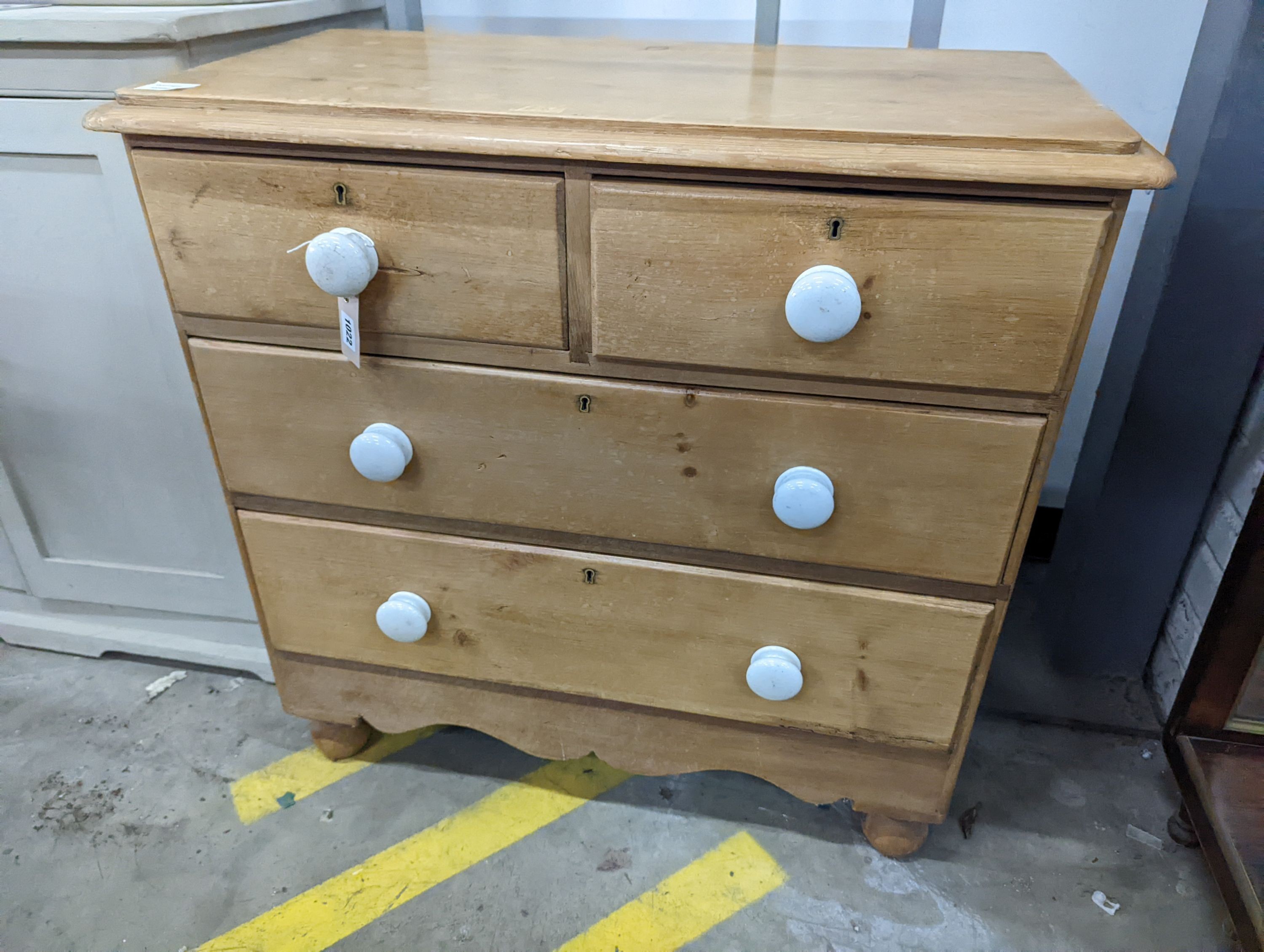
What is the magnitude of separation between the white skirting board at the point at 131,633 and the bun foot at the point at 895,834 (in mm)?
923

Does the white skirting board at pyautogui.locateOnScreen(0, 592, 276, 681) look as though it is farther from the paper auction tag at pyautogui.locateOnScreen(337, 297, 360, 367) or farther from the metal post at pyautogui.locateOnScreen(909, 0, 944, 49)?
the metal post at pyautogui.locateOnScreen(909, 0, 944, 49)

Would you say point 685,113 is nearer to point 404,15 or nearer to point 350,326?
point 350,326

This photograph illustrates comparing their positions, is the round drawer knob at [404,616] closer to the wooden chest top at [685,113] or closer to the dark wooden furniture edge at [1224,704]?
the wooden chest top at [685,113]

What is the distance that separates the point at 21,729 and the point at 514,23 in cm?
130

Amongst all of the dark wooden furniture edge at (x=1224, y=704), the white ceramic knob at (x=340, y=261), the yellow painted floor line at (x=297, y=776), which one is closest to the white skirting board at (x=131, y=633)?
the yellow painted floor line at (x=297, y=776)

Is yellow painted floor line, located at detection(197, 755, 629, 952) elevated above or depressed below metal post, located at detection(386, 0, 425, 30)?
below

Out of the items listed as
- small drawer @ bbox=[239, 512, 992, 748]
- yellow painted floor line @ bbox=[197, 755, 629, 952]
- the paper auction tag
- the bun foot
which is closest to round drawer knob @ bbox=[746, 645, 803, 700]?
small drawer @ bbox=[239, 512, 992, 748]

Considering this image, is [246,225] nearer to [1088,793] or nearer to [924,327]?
[924,327]

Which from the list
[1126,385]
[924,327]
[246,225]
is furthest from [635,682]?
[1126,385]

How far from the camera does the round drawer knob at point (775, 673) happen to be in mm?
875

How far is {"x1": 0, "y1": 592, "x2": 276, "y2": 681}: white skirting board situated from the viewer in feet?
4.34

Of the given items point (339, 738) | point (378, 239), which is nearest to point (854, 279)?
point (378, 239)

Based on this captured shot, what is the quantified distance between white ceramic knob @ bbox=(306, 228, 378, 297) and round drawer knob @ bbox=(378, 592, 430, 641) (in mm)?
366

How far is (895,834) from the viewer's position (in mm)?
1032
